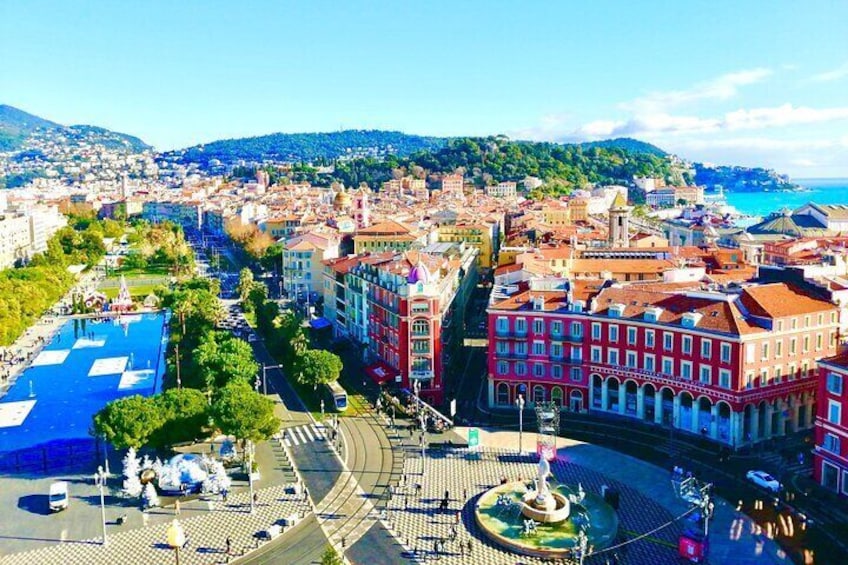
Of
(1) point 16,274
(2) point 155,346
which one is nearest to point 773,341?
(2) point 155,346

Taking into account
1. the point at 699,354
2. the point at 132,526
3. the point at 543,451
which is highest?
the point at 699,354

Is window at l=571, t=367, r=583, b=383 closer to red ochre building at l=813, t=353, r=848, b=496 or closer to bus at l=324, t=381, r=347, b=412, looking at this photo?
red ochre building at l=813, t=353, r=848, b=496

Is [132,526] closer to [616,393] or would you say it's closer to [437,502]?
[437,502]

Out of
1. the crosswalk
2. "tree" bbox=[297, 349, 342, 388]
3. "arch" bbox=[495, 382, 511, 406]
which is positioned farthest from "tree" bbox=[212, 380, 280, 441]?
"arch" bbox=[495, 382, 511, 406]

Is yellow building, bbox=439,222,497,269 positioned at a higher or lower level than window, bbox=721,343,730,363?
higher

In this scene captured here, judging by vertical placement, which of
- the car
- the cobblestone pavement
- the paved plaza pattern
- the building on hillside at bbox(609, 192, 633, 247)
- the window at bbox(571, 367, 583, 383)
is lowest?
the cobblestone pavement

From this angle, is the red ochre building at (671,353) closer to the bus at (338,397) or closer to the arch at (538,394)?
the arch at (538,394)
